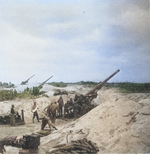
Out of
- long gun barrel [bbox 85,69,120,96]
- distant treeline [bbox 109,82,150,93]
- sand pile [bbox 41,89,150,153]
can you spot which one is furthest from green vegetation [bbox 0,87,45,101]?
distant treeline [bbox 109,82,150,93]

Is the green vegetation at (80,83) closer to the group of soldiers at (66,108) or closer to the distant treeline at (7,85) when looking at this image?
the distant treeline at (7,85)

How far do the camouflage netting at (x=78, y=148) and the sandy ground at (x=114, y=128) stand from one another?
18cm

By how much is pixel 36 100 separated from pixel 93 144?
3803 mm

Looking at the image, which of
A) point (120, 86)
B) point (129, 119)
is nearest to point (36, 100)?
point (120, 86)

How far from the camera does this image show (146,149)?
4.05 m

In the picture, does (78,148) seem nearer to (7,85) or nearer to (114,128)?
→ (114,128)

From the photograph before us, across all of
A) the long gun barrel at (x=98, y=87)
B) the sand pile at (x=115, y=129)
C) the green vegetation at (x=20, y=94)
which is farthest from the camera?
the green vegetation at (x=20, y=94)

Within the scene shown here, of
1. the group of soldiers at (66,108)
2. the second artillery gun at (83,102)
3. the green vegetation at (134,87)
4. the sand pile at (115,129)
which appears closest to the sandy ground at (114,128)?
the sand pile at (115,129)

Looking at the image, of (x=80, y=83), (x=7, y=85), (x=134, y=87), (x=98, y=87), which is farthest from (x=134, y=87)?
A: (x=7, y=85)

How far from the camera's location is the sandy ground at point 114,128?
168 inches

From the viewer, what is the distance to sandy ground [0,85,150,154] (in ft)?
14.0

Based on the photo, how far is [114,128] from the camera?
4777 millimetres

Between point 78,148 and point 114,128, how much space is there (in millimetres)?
1046

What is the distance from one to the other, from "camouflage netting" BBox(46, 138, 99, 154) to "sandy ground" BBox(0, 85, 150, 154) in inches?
6.9
